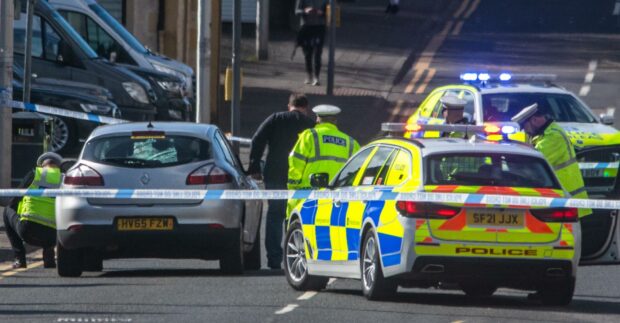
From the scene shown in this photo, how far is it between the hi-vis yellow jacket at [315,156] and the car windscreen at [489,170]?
283cm

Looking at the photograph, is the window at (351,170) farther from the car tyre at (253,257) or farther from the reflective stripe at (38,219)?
the reflective stripe at (38,219)

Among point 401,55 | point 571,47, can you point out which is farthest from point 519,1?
point 401,55

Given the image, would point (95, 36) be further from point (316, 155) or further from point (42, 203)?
point (316, 155)

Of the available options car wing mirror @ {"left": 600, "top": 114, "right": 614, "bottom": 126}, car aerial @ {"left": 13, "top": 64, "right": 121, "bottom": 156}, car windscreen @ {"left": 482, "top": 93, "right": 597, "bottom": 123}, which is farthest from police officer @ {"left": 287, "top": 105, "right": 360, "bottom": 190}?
car aerial @ {"left": 13, "top": 64, "right": 121, "bottom": 156}

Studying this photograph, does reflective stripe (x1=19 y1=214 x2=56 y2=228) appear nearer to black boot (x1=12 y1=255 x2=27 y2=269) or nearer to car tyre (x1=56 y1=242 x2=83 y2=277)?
black boot (x1=12 y1=255 x2=27 y2=269)

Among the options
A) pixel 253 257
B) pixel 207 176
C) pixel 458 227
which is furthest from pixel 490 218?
pixel 253 257

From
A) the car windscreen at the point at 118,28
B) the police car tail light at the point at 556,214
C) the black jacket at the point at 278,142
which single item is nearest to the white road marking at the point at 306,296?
the police car tail light at the point at 556,214

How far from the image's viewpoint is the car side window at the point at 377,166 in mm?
13172

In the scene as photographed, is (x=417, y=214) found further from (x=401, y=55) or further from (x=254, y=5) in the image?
(x=254, y=5)

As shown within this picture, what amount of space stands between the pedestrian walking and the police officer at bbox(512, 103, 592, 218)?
708 inches

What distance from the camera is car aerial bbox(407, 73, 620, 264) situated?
63.8 feet

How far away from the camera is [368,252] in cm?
1280

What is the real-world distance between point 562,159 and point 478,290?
5.14ft

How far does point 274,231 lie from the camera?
643 inches
